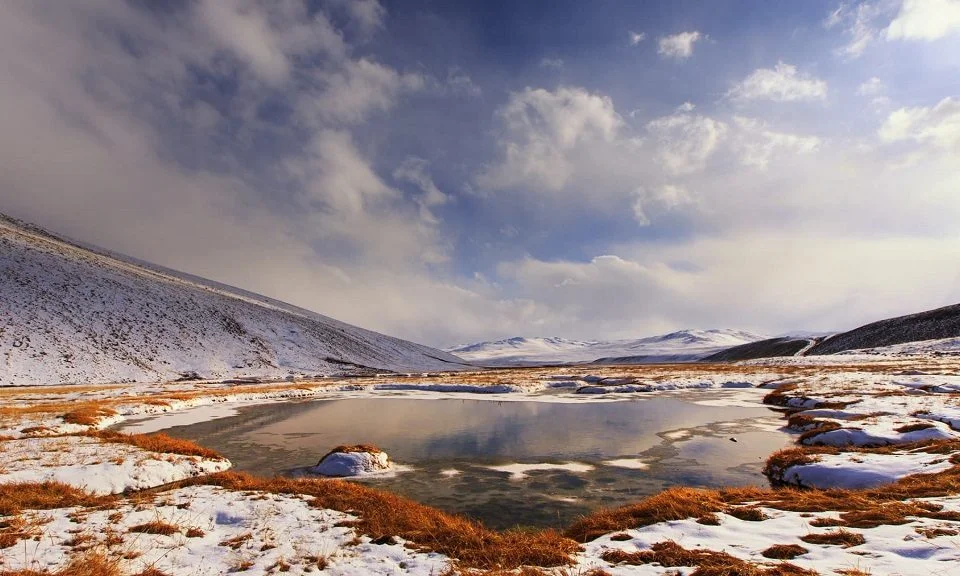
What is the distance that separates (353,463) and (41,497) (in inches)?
393

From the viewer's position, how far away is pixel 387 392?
62750 millimetres

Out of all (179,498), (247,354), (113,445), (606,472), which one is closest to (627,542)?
(606,472)

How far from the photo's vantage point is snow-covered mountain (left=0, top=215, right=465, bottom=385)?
2884 inches

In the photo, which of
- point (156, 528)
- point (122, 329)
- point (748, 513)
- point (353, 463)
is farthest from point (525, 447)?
point (122, 329)

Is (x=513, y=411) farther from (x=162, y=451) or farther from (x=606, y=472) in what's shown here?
(x=162, y=451)

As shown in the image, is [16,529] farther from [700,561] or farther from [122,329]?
[122,329]

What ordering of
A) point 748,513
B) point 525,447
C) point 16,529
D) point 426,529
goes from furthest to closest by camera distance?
point 525,447 → point 748,513 → point 426,529 → point 16,529

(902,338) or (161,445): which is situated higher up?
(902,338)

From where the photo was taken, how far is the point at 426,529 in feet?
35.8

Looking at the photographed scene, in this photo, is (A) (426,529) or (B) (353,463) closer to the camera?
(A) (426,529)

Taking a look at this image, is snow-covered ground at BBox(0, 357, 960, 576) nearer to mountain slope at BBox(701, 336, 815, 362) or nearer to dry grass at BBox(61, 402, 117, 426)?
dry grass at BBox(61, 402, 117, 426)

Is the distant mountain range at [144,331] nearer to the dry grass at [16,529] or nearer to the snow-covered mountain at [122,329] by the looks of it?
the snow-covered mountain at [122,329]

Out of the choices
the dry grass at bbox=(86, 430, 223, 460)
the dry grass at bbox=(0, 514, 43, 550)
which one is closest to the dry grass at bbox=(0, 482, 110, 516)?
the dry grass at bbox=(0, 514, 43, 550)

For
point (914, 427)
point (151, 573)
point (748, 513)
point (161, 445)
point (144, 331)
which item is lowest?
point (161, 445)
